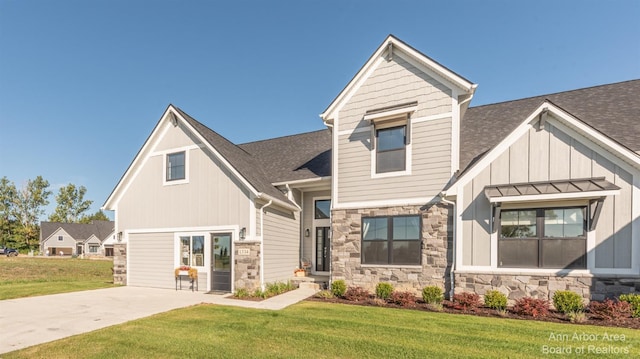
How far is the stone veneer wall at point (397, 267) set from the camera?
9.02 meters

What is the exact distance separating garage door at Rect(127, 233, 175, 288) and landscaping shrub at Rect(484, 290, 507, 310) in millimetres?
10509

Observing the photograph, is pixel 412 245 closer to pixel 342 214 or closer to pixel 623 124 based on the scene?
pixel 342 214

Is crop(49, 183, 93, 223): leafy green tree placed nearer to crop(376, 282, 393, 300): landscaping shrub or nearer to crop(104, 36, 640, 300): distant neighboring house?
crop(104, 36, 640, 300): distant neighboring house

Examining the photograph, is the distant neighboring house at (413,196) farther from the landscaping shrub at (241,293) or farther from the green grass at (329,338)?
the green grass at (329,338)

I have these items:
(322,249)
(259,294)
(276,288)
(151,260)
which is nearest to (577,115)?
(322,249)

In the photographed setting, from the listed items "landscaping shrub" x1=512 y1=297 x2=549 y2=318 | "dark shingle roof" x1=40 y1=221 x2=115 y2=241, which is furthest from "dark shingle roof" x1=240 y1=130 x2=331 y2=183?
"dark shingle roof" x1=40 y1=221 x2=115 y2=241

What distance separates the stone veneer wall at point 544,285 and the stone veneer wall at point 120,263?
Answer: 493 inches

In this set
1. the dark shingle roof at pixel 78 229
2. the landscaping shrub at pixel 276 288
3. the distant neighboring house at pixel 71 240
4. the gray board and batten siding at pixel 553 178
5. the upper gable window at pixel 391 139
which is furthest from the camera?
the dark shingle roof at pixel 78 229

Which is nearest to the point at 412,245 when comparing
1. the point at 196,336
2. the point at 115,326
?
the point at 196,336

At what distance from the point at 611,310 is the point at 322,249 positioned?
915cm

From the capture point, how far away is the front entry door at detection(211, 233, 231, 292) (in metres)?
10.8

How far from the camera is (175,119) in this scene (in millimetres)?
12367

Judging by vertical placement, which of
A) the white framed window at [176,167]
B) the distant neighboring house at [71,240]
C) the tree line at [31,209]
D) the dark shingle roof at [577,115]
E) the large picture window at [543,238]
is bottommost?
the distant neighboring house at [71,240]

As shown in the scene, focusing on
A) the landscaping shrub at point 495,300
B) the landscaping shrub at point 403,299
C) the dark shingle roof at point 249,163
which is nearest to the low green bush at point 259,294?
the dark shingle roof at point 249,163
